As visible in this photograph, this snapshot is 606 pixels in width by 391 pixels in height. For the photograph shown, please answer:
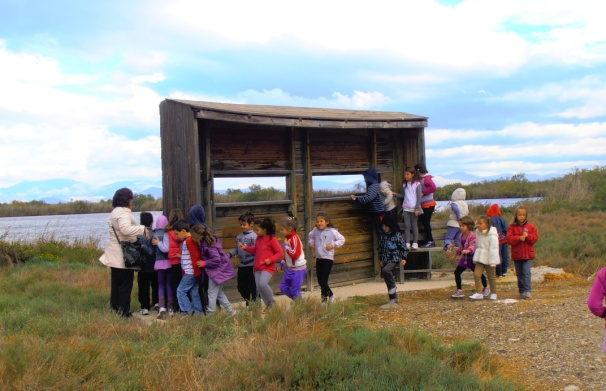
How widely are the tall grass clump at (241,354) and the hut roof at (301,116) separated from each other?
124 inches

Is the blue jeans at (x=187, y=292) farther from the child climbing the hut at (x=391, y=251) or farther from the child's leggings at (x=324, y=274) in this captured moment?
the child climbing the hut at (x=391, y=251)

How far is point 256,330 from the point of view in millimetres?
6527

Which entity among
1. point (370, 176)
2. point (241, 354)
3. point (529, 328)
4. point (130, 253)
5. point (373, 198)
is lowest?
point (529, 328)

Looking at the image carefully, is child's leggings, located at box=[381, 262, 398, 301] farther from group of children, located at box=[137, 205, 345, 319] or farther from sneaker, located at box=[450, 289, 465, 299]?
sneaker, located at box=[450, 289, 465, 299]

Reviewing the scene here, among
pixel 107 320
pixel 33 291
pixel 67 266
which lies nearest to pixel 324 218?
pixel 107 320

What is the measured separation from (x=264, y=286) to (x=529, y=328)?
342 cm

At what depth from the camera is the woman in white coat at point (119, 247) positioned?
8375mm

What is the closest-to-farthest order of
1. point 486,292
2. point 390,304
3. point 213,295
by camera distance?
point 213,295
point 390,304
point 486,292

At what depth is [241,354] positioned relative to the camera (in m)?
5.59

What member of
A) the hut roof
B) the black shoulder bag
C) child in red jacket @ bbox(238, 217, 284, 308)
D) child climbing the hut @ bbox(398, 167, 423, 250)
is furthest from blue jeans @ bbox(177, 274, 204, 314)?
child climbing the hut @ bbox(398, 167, 423, 250)

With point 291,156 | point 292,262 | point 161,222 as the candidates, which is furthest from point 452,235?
point 161,222

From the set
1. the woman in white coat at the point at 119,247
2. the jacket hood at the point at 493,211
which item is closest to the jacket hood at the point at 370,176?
the jacket hood at the point at 493,211

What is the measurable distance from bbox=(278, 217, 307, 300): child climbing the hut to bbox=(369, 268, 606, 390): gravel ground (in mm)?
1121

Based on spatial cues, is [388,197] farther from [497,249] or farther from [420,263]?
[497,249]
